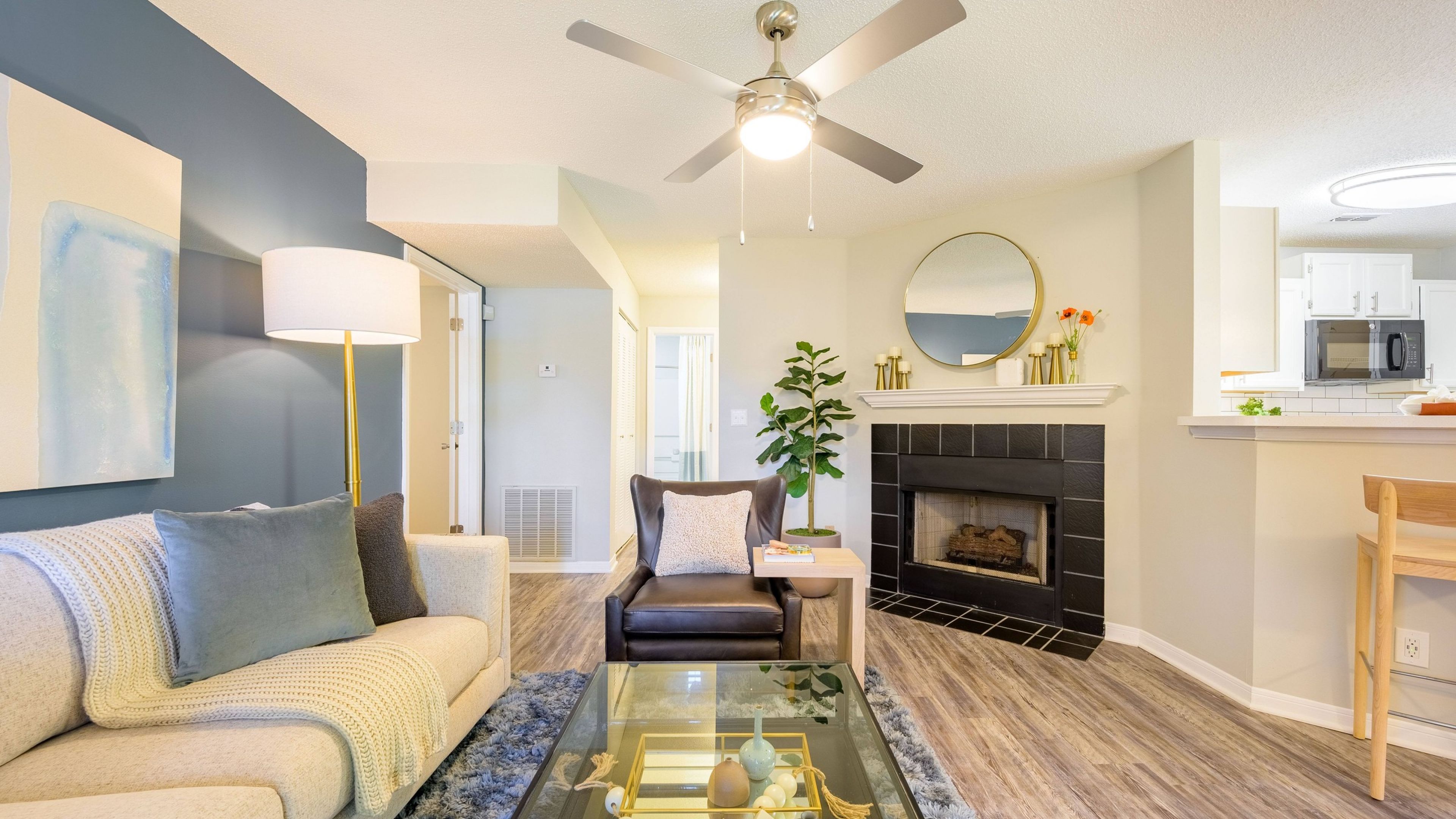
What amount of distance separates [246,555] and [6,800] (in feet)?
1.90

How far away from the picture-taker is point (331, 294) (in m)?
1.99

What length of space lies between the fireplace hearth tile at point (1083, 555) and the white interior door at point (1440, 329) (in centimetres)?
269

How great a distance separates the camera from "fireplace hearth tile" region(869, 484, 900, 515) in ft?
12.4

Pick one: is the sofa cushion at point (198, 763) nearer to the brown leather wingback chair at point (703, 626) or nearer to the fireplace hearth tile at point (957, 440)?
the brown leather wingback chair at point (703, 626)

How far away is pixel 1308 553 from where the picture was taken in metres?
2.20

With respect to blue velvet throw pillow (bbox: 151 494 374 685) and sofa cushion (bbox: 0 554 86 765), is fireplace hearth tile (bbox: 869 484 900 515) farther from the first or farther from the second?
sofa cushion (bbox: 0 554 86 765)

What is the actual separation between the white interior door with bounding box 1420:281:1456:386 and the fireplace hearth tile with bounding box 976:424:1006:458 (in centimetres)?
285

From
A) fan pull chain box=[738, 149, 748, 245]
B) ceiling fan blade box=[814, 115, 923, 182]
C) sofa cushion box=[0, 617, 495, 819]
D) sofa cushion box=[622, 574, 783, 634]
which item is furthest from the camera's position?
fan pull chain box=[738, 149, 748, 245]

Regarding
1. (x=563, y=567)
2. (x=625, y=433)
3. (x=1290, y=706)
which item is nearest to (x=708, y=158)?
(x=1290, y=706)

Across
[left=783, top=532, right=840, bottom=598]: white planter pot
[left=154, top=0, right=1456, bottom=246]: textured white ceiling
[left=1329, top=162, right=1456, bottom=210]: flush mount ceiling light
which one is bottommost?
[left=783, top=532, right=840, bottom=598]: white planter pot

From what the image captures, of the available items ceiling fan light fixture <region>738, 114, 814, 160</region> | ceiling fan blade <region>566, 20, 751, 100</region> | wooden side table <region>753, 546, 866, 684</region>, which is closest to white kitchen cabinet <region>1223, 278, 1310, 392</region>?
wooden side table <region>753, 546, 866, 684</region>

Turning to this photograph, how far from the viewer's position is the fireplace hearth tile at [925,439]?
11.7ft

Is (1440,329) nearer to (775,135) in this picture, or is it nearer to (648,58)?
(775,135)

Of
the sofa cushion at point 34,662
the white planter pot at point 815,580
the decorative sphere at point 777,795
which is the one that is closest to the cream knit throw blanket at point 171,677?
the sofa cushion at point 34,662
